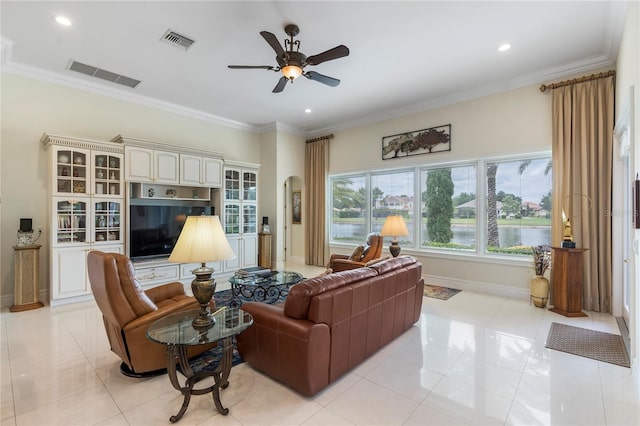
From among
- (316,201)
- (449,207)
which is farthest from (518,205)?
(316,201)

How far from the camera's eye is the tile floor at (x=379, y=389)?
2033 mm

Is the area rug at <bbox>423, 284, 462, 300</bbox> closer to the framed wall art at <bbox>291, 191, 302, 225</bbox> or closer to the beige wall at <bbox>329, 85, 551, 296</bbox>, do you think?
the beige wall at <bbox>329, 85, 551, 296</bbox>

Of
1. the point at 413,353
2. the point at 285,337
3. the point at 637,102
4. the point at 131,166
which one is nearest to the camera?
the point at 285,337

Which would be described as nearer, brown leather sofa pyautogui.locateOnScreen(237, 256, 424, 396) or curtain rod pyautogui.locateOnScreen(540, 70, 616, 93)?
brown leather sofa pyautogui.locateOnScreen(237, 256, 424, 396)

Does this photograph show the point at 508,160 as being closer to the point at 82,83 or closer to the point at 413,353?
the point at 413,353

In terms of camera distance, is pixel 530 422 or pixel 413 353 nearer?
pixel 530 422

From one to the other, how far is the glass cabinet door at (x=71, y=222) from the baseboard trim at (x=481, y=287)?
5889 mm

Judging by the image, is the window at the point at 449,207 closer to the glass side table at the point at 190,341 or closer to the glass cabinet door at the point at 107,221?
the glass side table at the point at 190,341

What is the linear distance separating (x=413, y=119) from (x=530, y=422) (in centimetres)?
518

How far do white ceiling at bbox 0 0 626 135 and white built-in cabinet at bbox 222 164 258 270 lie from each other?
162 centimetres

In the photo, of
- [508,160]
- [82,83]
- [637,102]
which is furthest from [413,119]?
[82,83]

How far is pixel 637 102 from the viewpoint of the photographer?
2.46m

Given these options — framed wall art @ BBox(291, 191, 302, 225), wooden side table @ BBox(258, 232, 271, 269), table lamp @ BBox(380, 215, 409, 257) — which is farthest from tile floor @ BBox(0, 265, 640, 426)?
framed wall art @ BBox(291, 191, 302, 225)

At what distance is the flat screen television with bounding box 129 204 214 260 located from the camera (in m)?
5.07
